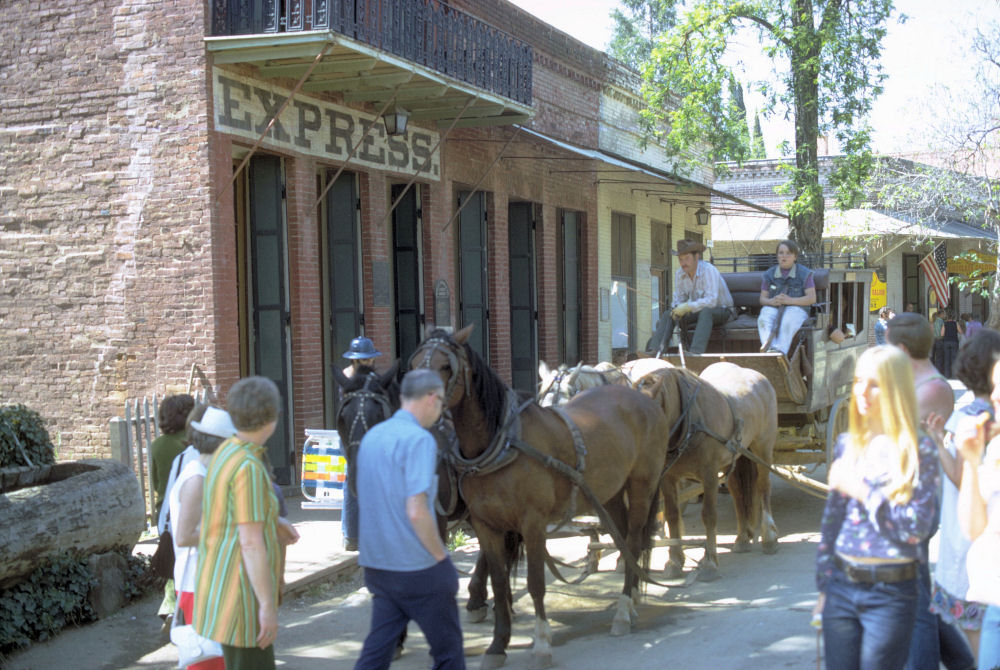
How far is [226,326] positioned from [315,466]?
216 cm

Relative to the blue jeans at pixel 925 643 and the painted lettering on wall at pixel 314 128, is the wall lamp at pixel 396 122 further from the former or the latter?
the blue jeans at pixel 925 643

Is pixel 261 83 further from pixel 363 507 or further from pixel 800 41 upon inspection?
pixel 800 41

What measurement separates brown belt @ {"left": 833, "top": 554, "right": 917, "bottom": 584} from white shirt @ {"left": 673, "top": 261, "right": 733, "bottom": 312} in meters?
7.04

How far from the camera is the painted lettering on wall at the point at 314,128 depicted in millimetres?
11297

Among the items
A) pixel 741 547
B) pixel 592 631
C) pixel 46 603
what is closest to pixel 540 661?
pixel 592 631

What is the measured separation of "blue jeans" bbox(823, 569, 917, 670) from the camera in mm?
3717

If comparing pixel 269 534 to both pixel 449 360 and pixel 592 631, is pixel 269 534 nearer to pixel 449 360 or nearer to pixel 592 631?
pixel 449 360

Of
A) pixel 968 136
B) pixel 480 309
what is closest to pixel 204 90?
pixel 480 309

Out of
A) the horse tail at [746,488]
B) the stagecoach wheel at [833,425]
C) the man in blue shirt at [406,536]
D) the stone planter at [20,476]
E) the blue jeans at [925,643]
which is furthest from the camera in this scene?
the stagecoach wheel at [833,425]

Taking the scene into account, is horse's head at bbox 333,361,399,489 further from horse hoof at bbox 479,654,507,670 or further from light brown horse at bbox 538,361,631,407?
horse hoof at bbox 479,654,507,670

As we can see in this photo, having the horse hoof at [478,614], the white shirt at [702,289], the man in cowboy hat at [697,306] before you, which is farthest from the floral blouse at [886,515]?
the white shirt at [702,289]

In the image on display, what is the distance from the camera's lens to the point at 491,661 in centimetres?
611

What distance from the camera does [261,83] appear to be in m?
11.7

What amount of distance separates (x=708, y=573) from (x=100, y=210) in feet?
24.5
